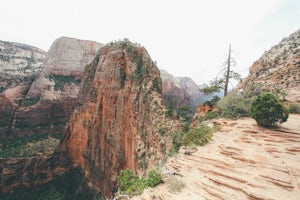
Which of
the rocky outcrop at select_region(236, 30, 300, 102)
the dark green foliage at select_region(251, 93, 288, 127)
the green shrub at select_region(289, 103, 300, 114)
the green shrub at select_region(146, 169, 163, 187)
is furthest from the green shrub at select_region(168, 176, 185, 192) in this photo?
the rocky outcrop at select_region(236, 30, 300, 102)

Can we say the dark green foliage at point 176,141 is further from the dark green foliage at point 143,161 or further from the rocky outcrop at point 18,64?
the rocky outcrop at point 18,64

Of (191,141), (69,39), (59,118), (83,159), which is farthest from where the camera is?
(69,39)

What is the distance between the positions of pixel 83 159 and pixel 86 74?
17222mm

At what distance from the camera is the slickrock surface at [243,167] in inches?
194

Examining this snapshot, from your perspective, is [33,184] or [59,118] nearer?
[33,184]

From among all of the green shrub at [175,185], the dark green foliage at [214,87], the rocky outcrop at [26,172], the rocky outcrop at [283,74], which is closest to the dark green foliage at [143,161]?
the green shrub at [175,185]

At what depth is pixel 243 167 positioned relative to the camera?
6102 millimetres

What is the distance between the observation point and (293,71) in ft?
46.4

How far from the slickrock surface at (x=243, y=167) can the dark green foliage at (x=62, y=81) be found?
48.6m

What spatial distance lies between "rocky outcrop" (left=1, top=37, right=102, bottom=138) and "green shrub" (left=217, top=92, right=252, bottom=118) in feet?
143

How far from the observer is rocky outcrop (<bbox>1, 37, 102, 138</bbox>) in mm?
40875

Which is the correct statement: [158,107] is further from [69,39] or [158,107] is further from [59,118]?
[69,39]

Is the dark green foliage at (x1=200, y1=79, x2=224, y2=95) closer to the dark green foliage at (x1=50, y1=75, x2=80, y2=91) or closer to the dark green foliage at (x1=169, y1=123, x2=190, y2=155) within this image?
the dark green foliage at (x1=169, y1=123, x2=190, y2=155)

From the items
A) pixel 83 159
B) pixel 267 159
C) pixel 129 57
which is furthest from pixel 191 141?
pixel 83 159
